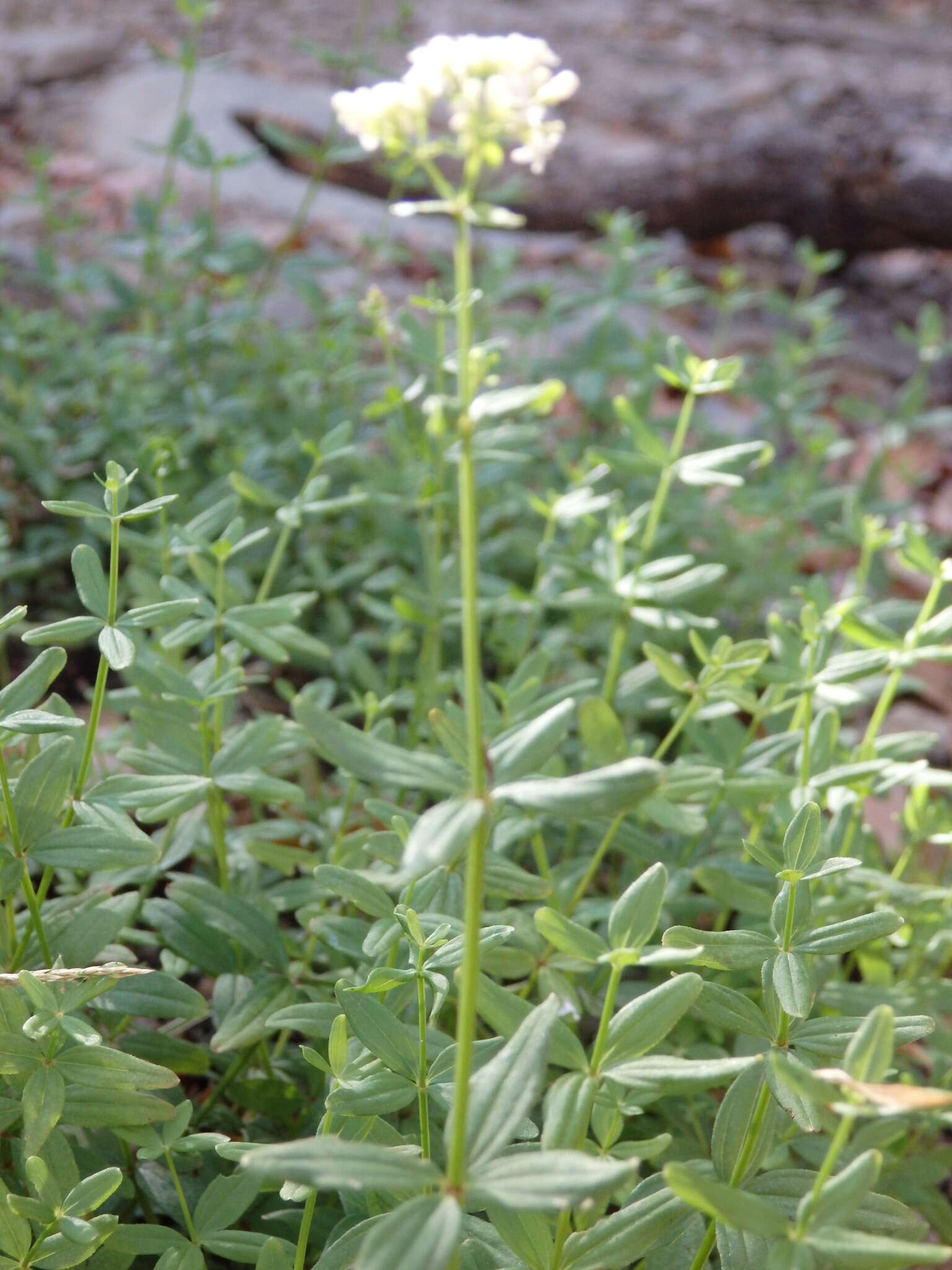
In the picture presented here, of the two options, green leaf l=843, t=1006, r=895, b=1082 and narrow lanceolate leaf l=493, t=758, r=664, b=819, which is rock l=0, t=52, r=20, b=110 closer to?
narrow lanceolate leaf l=493, t=758, r=664, b=819

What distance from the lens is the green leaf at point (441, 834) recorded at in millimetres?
743

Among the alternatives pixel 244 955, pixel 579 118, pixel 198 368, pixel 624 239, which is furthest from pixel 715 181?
pixel 244 955

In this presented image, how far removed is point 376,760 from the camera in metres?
0.85

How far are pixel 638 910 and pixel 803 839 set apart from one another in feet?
0.54

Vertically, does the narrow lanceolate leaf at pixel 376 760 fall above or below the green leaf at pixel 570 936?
above

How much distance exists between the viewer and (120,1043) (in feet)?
3.87

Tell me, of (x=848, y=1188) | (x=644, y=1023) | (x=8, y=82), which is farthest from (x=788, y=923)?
(x=8, y=82)

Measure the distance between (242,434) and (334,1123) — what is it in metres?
1.49

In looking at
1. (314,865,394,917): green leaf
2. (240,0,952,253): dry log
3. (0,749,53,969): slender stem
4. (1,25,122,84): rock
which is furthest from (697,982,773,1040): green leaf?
(1,25,122,84): rock

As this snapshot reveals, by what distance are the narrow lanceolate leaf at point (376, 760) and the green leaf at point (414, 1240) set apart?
284 millimetres

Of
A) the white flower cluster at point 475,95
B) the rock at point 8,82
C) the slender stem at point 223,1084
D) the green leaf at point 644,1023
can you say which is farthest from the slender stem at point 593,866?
the rock at point 8,82

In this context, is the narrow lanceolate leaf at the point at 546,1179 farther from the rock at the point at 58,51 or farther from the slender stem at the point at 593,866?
the rock at the point at 58,51

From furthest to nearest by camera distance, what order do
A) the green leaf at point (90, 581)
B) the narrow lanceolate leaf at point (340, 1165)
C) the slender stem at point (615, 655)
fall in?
the slender stem at point (615, 655), the green leaf at point (90, 581), the narrow lanceolate leaf at point (340, 1165)

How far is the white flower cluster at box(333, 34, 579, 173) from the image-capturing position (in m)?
0.86
